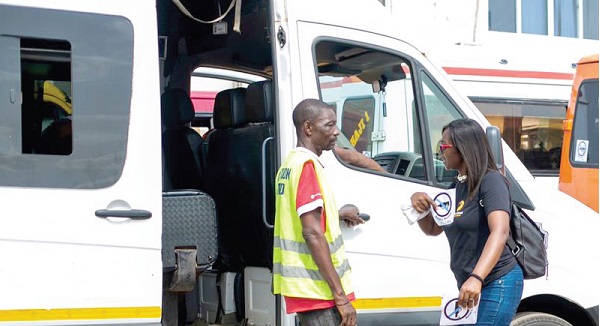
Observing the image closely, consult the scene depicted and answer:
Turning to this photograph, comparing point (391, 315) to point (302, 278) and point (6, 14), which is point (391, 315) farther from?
point (6, 14)

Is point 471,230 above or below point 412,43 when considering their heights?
below

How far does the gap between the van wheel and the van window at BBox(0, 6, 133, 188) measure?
243 cm

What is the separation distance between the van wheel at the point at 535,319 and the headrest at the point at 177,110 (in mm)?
2280

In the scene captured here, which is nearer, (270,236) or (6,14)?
(6,14)

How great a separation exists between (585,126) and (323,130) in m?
6.02

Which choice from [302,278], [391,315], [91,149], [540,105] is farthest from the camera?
[540,105]

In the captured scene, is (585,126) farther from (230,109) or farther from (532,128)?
(230,109)

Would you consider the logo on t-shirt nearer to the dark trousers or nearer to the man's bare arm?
the dark trousers

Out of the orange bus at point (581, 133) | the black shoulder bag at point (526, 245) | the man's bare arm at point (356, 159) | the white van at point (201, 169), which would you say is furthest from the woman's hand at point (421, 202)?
the orange bus at point (581, 133)

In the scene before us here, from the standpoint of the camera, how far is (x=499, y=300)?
4.31 metres

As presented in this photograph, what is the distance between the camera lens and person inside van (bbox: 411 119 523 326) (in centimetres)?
426

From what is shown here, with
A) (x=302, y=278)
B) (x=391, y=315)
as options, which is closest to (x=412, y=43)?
(x=391, y=315)

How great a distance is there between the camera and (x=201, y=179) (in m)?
5.94

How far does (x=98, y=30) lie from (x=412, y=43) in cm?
191
